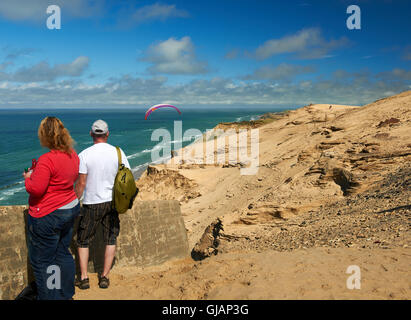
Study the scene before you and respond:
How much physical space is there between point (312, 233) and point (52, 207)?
4081 millimetres

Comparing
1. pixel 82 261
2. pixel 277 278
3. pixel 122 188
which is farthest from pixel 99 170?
pixel 277 278

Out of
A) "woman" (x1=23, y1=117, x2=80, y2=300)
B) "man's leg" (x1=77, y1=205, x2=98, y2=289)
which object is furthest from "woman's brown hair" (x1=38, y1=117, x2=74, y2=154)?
"man's leg" (x1=77, y1=205, x2=98, y2=289)

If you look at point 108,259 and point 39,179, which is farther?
point 108,259

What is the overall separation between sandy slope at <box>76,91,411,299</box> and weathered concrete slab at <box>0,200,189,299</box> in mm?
254

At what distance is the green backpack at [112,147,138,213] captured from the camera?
11.9ft

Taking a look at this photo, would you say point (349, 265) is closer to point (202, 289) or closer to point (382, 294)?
point (382, 294)

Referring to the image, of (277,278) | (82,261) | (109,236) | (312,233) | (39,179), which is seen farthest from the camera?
(312,233)

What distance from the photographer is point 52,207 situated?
10.1 ft

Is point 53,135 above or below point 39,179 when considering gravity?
above

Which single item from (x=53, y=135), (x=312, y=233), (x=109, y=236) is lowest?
(x=312, y=233)

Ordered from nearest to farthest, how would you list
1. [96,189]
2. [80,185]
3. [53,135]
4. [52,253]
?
[53,135] → [52,253] → [80,185] → [96,189]

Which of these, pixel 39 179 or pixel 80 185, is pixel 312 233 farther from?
pixel 39 179

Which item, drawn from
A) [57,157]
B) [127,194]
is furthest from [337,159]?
[57,157]

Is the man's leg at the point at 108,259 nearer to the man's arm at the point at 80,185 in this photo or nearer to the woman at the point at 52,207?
the woman at the point at 52,207
